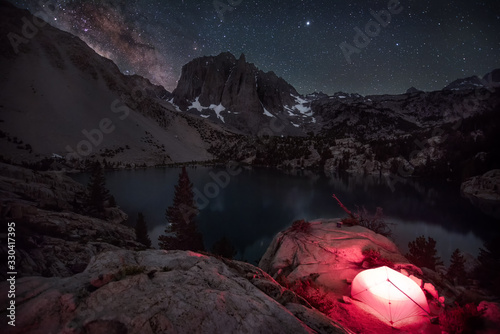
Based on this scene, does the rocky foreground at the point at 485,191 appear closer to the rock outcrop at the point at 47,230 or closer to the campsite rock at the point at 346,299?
the campsite rock at the point at 346,299

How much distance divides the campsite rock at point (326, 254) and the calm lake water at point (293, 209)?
385 inches

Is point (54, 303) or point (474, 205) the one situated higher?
point (54, 303)

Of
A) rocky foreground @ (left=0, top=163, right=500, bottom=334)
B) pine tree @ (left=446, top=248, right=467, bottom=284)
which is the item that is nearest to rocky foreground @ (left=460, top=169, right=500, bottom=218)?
pine tree @ (left=446, top=248, right=467, bottom=284)

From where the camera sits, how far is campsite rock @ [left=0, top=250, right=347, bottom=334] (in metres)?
3.56

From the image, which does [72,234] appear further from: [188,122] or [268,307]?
[188,122]

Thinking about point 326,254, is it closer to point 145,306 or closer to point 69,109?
point 145,306

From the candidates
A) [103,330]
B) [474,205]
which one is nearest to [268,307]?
[103,330]

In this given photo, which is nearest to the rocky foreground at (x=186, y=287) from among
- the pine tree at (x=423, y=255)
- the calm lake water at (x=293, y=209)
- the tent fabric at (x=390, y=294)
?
the tent fabric at (x=390, y=294)

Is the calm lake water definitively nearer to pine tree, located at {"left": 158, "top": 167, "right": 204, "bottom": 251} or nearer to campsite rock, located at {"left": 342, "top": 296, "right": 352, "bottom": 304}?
pine tree, located at {"left": 158, "top": 167, "right": 204, "bottom": 251}

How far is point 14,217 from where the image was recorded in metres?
13.1

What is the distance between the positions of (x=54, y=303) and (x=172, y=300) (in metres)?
2.03

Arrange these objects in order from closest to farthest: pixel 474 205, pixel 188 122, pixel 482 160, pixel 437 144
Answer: pixel 474 205 < pixel 482 160 < pixel 437 144 < pixel 188 122

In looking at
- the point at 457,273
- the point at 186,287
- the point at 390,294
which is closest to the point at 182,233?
the point at 390,294

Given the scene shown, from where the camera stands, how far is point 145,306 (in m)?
3.97
